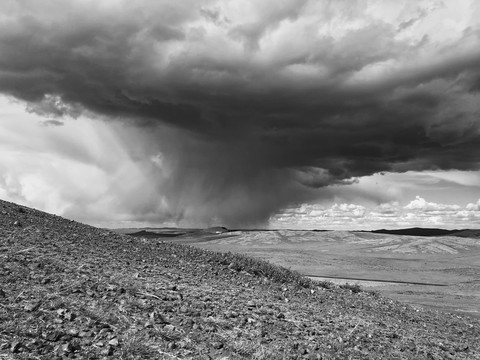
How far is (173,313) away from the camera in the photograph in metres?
9.73

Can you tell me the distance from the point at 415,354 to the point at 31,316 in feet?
27.8

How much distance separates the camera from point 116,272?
12383mm

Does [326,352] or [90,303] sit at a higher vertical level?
[90,303]

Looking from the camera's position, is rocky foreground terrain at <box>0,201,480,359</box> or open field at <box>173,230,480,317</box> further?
open field at <box>173,230,480,317</box>

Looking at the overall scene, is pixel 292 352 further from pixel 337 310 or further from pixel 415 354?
pixel 337 310

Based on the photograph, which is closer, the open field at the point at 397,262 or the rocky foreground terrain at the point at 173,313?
the rocky foreground terrain at the point at 173,313

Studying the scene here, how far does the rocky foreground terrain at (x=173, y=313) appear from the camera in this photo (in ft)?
26.2

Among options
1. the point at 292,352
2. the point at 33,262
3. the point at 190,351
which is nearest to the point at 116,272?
the point at 33,262

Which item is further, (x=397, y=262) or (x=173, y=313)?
(x=397, y=262)

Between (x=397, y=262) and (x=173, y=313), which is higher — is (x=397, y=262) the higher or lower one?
the lower one

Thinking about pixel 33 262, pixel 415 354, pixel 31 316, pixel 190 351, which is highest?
pixel 33 262

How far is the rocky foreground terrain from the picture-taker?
7973 millimetres

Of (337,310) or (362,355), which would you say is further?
(337,310)

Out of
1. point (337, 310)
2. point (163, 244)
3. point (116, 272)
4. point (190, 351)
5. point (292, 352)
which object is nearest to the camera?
point (190, 351)
